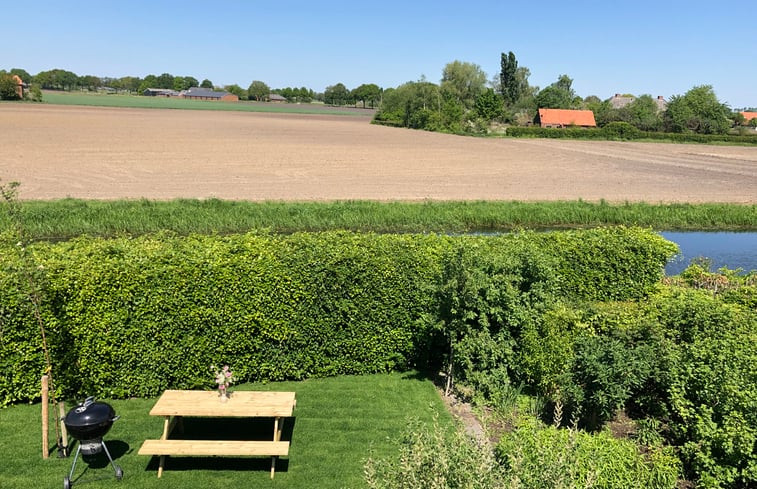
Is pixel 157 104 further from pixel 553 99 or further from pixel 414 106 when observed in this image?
pixel 553 99

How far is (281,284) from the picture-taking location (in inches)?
402

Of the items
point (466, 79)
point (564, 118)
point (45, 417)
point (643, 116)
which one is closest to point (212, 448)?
point (45, 417)

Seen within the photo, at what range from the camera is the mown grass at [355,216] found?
23.7m

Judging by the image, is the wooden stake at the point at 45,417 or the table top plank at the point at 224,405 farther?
the table top plank at the point at 224,405

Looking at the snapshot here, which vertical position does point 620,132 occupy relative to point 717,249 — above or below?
above

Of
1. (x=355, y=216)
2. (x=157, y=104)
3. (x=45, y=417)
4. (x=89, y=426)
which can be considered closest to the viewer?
(x=89, y=426)

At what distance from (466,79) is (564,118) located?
A: 2774cm

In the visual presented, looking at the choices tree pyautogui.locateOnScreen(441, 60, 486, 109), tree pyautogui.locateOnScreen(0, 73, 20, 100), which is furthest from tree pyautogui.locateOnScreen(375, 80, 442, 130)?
tree pyautogui.locateOnScreen(0, 73, 20, 100)

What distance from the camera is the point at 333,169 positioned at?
43438 mm

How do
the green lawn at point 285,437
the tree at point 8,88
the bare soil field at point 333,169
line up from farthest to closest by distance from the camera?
1. the tree at point 8,88
2. the bare soil field at point 333,169
3. the green lawn at point 285,437

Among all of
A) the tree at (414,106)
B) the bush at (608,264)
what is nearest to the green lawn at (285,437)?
the bush at (608,264)

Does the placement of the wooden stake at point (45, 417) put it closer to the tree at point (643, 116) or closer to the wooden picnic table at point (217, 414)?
the wooden picnic table at point (217, 414)

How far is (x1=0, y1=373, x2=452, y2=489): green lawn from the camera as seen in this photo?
25.5ft

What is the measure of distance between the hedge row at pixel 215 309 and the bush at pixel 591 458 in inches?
146
